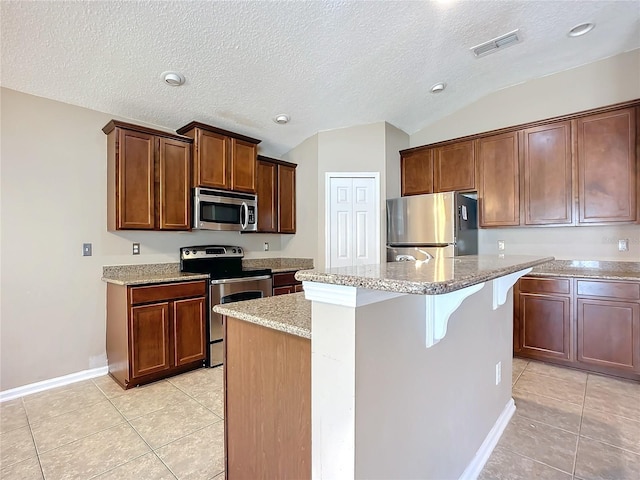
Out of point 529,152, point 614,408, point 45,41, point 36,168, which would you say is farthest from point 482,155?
point 36,168

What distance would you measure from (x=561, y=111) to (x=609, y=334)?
2.28 m

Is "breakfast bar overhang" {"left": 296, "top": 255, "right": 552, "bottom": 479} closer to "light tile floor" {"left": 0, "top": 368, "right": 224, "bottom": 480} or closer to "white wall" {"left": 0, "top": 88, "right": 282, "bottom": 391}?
"light tile floor" {"left": 0, "top": 368, "right": 224, "bottom": 480}

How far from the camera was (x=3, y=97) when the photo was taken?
94.7 inches

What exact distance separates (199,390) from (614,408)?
10.1 ft

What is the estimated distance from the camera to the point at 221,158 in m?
3.33

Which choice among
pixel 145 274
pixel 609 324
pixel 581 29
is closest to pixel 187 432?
pixel 145 274

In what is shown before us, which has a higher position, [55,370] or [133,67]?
[133,67]

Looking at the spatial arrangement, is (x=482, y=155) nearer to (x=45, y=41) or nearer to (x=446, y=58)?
(x=446, y=58)

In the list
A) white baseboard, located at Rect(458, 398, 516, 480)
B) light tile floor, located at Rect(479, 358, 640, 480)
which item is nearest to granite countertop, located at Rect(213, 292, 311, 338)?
white baseboard, located at Rect(458, 398, 516, 480)

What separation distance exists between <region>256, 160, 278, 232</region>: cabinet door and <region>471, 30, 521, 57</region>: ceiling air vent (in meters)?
2.50

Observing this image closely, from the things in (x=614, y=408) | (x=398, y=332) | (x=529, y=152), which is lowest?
(x=614, y=408)

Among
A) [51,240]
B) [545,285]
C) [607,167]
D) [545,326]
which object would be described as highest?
[607,167]

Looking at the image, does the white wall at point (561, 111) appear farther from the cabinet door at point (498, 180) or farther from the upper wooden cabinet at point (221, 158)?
the upper wooden cabinet at point (221, 158)

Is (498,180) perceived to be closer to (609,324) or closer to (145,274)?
(609,324)
